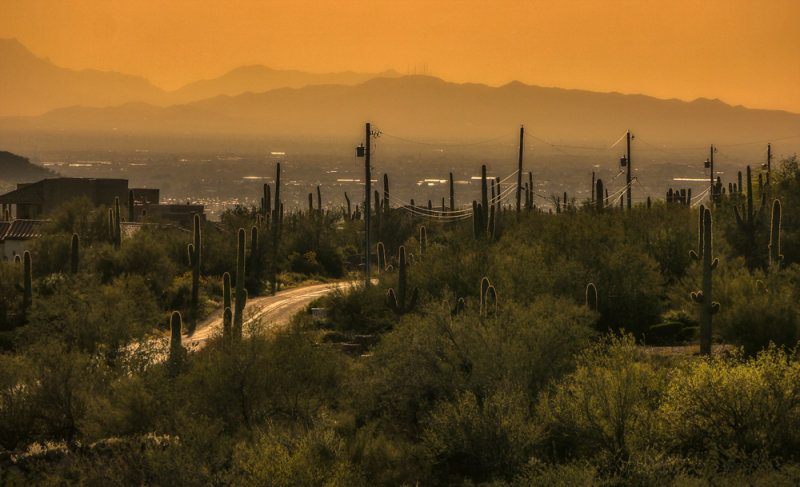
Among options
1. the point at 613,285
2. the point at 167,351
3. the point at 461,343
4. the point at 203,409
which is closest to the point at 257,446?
the point at 203,409

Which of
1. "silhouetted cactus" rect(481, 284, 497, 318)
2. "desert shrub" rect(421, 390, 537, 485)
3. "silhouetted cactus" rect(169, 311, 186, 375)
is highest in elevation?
"silhouetted cactus" rect(481, 284, 497, 318)

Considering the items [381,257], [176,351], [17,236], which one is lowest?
[176,351]

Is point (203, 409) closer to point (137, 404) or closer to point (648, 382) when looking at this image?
point (137, 404)

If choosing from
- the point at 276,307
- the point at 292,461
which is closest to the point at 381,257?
the point at 276,307

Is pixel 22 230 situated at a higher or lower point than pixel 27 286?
higher

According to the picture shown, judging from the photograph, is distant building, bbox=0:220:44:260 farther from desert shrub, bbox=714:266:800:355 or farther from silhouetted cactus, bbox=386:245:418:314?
desert shrub, bbox=714:266:800:355

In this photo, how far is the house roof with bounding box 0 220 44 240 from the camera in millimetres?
56969

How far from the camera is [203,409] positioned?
67.7 ft

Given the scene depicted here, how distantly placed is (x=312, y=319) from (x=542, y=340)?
1558 cm

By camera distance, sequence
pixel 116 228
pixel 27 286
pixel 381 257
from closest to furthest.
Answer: pixel 27 286, pixel 381 257, pixel 116 228

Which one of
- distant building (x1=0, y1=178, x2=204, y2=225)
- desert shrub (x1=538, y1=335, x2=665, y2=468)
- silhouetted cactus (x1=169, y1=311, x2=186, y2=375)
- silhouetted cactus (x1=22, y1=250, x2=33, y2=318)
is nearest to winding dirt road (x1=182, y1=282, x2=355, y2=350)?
silhouetted cactus (x1=22, y1=250, x2=33, y2=318)

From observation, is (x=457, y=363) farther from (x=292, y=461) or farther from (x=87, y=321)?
(x=87, y=321)

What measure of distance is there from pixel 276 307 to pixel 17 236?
22.7 meters

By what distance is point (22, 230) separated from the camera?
5803cm
